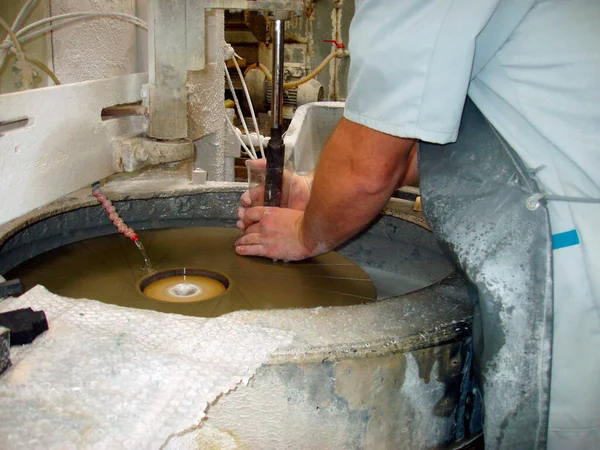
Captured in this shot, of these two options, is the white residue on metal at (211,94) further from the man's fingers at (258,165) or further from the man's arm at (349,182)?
the man's arm at (349,182)

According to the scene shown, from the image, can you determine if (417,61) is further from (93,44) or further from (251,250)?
(93,44)

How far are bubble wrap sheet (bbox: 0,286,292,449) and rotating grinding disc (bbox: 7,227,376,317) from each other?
1.27 feet

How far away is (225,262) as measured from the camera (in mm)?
1718

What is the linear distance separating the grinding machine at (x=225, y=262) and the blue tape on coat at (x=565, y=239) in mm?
225

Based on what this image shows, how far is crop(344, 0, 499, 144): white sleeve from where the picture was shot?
906 millimetres

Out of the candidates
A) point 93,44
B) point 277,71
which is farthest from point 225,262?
point 93,44

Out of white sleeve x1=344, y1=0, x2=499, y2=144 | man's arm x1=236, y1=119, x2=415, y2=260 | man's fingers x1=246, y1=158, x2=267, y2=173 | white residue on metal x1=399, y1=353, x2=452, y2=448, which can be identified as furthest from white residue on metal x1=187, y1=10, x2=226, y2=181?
white residue on metal x1=399, y1=353, x2=452, y2=448

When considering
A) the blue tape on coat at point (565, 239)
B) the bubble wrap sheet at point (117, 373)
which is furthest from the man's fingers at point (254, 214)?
the blue tape on coat at point (565, 239)

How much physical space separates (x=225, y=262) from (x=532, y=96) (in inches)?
40.2

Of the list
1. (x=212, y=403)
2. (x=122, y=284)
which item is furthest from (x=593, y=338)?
(x=122, y=284)

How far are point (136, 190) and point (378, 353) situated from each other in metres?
1.24

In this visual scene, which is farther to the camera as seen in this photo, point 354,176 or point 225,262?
point 225,262

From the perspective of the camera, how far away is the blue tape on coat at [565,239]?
0.99 m

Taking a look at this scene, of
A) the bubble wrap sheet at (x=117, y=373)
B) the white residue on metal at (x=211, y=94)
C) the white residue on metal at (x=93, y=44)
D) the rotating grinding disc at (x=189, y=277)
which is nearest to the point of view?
the bubble wrap sheet at (x=117, y=373)
